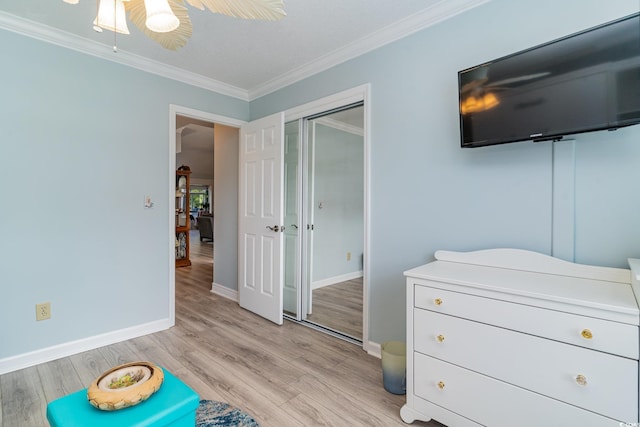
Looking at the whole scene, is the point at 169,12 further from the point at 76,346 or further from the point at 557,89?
the point at 76,346

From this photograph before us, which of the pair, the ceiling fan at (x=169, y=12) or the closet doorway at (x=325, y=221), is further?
the closet doorway at (x=325, y=221)

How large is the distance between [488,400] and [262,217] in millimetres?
2420

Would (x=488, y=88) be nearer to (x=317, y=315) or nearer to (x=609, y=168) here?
(x=609, y=168)

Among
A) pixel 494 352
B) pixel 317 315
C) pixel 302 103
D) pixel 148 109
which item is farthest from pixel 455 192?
pixel 148 109

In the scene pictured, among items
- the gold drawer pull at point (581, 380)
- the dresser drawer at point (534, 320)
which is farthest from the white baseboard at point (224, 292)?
the gold drawer pull at point (581, 380)

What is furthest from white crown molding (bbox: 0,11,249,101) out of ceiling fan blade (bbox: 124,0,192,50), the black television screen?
the black television screen

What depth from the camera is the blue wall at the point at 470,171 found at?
4.91 ft

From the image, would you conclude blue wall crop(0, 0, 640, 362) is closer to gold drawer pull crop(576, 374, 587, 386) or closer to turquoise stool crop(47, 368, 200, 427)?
gold drawer pull crop(576, 374, 587, 386)

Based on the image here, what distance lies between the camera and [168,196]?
2941mm

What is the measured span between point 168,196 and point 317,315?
1.96 meters

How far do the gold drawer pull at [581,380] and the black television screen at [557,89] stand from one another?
1060 mm

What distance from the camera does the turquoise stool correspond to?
1.03 metres

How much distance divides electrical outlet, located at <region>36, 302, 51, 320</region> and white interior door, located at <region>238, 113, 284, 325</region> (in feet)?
5.46

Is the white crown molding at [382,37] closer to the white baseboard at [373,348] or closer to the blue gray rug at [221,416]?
the white baseboard at [373,348]
